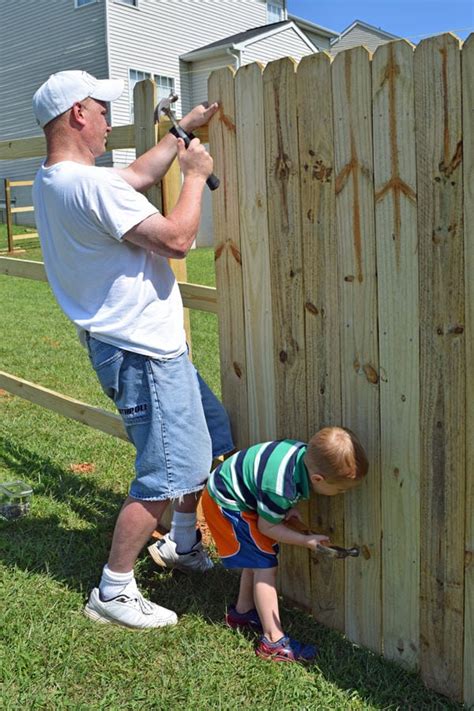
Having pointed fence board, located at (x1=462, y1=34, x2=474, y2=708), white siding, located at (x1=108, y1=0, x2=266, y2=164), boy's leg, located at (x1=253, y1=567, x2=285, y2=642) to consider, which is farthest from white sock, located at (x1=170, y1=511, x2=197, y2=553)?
white siding, located at (x1=108, y1=0, x2=266, y2=164)

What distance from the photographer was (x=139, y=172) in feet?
10.9

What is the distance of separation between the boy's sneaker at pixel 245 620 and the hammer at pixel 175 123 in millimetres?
1623

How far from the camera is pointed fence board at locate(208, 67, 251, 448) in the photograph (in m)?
3.21

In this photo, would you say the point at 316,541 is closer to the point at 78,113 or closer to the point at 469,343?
the point at 469,343

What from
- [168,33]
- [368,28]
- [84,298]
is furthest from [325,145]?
[368,28]

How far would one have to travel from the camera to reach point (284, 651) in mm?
2961

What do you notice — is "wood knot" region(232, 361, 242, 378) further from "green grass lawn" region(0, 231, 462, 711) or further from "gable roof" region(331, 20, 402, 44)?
"gable roof" region(331, 20, 402, 44)

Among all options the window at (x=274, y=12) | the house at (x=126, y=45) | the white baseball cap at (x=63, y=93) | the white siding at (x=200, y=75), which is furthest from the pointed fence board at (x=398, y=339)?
the window at (x=274, y=12)

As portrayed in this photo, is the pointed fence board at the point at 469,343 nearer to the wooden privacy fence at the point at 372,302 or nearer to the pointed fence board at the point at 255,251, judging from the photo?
the wooden privacy fence at the point at 372,302

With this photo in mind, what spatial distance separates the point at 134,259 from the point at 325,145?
80 cm

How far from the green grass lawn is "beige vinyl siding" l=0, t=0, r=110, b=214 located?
63.1 ft

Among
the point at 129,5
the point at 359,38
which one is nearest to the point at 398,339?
the point at 129,5

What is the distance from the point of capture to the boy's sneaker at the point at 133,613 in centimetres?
318

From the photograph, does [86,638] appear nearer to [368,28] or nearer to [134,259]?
[134,259]
